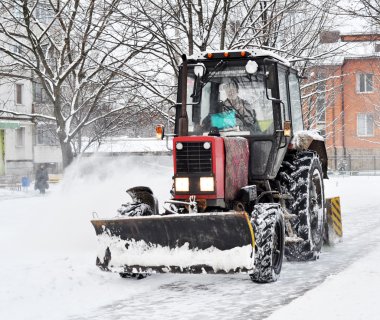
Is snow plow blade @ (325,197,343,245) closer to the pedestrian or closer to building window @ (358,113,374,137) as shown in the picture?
the pedestrian

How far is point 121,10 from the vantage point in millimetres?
16125

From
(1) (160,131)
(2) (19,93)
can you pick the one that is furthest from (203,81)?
(2) (19,93)

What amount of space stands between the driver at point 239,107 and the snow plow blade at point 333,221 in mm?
2807

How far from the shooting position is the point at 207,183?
8.00m

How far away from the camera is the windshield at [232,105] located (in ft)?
29.1

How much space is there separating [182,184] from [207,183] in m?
0.32

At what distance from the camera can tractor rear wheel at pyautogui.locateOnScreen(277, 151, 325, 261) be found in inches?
356

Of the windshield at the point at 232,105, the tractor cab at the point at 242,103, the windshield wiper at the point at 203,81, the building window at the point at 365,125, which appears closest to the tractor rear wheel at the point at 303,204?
the tractor cab at the point at 242,103

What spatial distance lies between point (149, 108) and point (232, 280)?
32.2ft

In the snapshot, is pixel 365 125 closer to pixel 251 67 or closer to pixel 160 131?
pixel 251 67

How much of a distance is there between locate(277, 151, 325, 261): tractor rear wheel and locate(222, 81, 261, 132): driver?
0.89m

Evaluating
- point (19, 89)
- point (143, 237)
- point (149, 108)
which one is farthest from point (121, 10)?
point (19, 89)

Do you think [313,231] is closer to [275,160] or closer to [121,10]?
[275,160]

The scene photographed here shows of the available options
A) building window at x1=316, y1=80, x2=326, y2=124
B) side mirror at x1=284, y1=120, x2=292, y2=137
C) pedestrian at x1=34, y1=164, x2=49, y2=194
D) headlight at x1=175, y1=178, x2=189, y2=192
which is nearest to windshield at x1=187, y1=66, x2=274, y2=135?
side mirror at x1=284, y1=120, x2=292, y2=137
